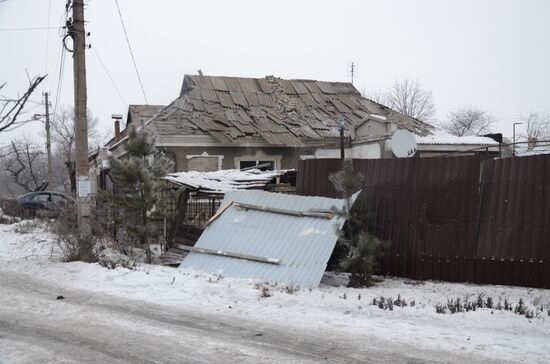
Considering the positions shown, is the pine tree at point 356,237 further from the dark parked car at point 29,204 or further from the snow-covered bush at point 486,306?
the dark parked car at point 29,204

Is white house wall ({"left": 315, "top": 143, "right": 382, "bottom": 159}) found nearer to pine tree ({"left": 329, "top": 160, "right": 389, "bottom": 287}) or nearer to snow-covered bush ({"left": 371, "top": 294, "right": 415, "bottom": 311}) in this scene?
pine tree ({"left": 329, "top": 160, "right": 389, "bottom": 287})

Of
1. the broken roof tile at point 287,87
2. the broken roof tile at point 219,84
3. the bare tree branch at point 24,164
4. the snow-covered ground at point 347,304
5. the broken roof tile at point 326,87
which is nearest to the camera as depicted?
the snow-covered ground at point 347,304

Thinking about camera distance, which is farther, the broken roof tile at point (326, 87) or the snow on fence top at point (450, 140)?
the broken roof tile at point (326, 87)

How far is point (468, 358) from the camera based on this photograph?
507 cm

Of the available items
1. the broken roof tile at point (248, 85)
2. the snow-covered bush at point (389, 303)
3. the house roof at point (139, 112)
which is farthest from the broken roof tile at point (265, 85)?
the snow-covered bush at point (389, 303)

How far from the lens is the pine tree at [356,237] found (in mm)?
8430

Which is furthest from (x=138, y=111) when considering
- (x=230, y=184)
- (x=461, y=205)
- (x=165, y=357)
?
(x=165, y=357)

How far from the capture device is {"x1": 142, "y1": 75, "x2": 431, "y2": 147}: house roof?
1998 centimetres

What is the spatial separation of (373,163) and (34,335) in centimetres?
636

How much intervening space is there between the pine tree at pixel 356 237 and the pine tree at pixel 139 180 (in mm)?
3955

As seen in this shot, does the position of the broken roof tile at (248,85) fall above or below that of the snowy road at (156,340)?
above

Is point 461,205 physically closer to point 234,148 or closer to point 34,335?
point 34,335

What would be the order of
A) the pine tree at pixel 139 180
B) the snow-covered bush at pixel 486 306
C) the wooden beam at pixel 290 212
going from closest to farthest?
the snow-covered bush at pixel 486 306 < the wooden beam at pixel 290 212 < the pine tree at pixel 139 180

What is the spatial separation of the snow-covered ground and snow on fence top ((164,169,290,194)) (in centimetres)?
292
